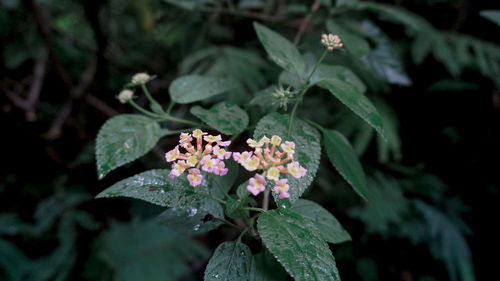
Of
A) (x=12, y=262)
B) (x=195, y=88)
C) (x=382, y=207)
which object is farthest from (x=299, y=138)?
(x=12, y=262)

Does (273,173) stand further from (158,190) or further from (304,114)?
(304,114)

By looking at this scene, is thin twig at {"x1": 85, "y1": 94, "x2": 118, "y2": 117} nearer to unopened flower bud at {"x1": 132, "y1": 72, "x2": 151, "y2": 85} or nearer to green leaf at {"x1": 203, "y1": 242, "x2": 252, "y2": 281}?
unopened flower bud at {"x1": 132, "y1": 72, "x2": 151, "y2": 85}

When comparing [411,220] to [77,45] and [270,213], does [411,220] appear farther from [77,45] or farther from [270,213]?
[77,45]

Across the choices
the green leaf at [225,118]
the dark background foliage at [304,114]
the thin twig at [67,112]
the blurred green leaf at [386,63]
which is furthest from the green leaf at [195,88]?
the thin twig at [67,112]

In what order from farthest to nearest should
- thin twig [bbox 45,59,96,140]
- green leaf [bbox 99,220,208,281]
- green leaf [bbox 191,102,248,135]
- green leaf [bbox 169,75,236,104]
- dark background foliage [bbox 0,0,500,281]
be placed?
1. green leaf [bbox 99,220,208,281]
2. thin twig [bbox 45,59,96,140]
3. dark background foliage [bbox 0,0,500,281]
4. green leaf [bbox 169,75,236,104]
5. green leaf [bbox 191,102,248,135]

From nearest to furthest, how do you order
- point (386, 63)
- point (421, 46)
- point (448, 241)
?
1. point (386, 63)
2. point (421, 46)
3. point (448, 241)

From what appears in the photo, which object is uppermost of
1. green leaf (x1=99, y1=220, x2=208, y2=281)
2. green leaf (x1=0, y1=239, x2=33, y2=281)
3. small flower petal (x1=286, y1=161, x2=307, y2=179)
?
small flower petal (x1=286, y1=161, x2=307, y2=179)

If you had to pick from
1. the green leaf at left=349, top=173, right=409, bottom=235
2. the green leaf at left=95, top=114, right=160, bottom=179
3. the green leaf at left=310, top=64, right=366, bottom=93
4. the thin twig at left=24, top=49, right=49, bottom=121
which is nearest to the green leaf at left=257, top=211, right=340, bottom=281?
the green leaf at left=95, top=114, right=160, bottom=179
